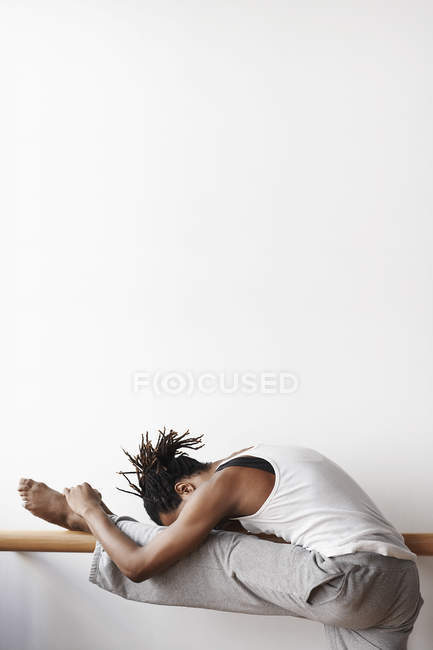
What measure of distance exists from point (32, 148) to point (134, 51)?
14.1 inches

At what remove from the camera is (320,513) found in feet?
3.93

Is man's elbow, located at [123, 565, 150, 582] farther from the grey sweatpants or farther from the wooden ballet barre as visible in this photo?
the wooden ballet barre

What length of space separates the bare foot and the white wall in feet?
0.61

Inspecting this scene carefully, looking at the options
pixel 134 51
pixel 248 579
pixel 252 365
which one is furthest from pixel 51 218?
pixel 248 579

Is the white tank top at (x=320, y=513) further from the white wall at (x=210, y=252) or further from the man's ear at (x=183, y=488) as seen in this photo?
the white wall at (x=210, y=252)

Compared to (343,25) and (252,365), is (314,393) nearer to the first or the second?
(252,365)

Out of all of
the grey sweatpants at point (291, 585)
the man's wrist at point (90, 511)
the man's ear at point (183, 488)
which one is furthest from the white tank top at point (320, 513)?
the man's wrist at point (90, 511)

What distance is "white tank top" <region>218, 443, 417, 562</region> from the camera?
1173 millimetres

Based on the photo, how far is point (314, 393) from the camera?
158 centimetres

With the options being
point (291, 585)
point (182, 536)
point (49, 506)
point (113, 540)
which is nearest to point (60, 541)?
point (49, 506)

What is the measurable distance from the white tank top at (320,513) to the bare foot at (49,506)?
39cm

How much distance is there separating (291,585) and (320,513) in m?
0.13

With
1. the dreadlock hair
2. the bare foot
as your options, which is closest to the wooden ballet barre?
the bare foot

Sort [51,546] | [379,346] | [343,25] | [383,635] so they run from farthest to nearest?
1. [343,25]
2. [379,346]
3. [51,546]
4. [383,635]
